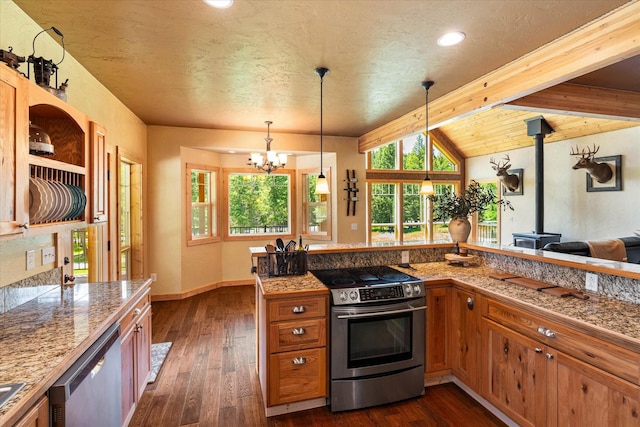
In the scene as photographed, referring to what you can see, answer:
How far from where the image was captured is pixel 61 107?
5.61ft

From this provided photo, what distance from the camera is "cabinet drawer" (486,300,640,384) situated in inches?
57.6

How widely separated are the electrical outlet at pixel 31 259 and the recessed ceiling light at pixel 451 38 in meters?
3.10

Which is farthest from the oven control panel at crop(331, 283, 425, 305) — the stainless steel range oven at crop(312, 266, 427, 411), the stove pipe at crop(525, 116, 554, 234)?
the stove pipe at crop(525, 116, 554, 234)

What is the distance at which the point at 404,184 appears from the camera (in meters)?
7.96

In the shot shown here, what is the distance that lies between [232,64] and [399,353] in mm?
2770

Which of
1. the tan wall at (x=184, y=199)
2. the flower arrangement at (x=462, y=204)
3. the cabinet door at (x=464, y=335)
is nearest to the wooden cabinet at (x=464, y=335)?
the cabinet door at (x=464, y=335)

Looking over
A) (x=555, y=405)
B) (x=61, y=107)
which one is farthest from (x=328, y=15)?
(x=555, y=405)

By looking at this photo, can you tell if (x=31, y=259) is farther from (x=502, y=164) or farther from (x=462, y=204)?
(x=502, y=164)

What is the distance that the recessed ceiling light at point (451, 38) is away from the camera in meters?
2.29

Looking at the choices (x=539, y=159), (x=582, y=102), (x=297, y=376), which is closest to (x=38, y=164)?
(x=297, y=376)

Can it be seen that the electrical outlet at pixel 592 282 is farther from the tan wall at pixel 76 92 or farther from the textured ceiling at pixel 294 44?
the tan wall at pixel 76 92

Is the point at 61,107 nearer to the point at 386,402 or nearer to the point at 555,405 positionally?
the point at 386,402

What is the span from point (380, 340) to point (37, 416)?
1.94 meters

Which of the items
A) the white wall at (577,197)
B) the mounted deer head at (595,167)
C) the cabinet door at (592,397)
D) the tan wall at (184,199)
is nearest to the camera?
the cabinet door at (592,397)
